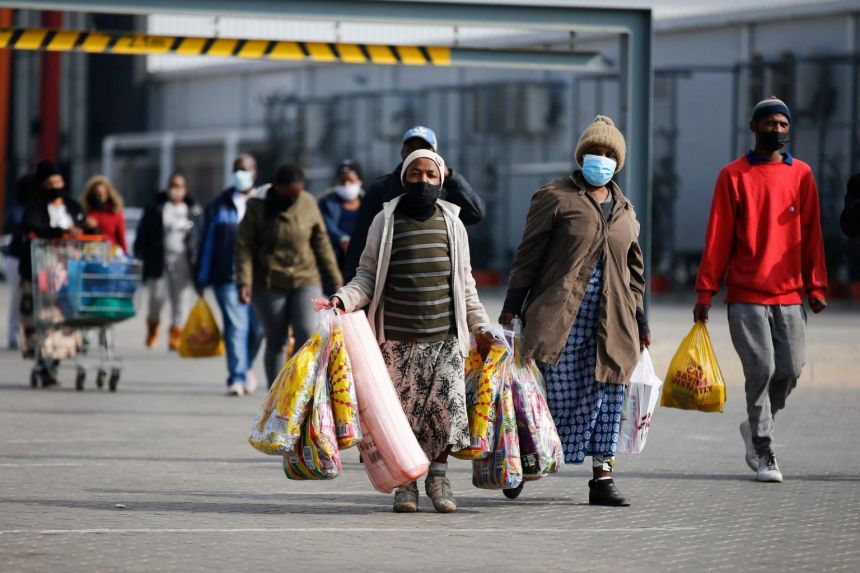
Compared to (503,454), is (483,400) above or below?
above

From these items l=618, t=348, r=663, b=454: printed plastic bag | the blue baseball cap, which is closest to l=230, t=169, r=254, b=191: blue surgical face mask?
the blue baseball cap

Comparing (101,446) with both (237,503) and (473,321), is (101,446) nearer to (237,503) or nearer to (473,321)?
(237,503)

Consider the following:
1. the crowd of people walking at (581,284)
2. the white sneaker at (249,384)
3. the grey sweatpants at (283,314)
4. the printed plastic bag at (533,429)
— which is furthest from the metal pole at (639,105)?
the printed plastic bag at (533,429)

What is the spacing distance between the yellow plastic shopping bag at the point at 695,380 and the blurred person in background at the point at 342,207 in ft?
17.6

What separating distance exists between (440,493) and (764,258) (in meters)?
2.36

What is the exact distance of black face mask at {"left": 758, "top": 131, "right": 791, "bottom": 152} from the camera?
32.3 ft

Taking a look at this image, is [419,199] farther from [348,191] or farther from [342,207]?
[342,207]

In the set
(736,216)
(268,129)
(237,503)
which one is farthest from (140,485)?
(268,129)

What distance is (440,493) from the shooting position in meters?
8.73

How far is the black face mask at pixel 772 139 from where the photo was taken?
32.3 feet

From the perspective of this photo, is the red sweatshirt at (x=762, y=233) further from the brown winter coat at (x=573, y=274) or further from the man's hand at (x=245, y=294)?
the man's hand at (x=245, y=294)

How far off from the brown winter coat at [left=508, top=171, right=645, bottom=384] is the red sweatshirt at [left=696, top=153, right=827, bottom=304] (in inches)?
40.5

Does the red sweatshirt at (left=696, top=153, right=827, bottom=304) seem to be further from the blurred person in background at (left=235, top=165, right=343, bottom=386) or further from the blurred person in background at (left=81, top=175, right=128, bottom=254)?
the blurred person in background at (left=81, top=175, right=128, bottom=254)

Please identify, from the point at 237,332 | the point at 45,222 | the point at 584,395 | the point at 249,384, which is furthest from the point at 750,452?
the point at 45,222
